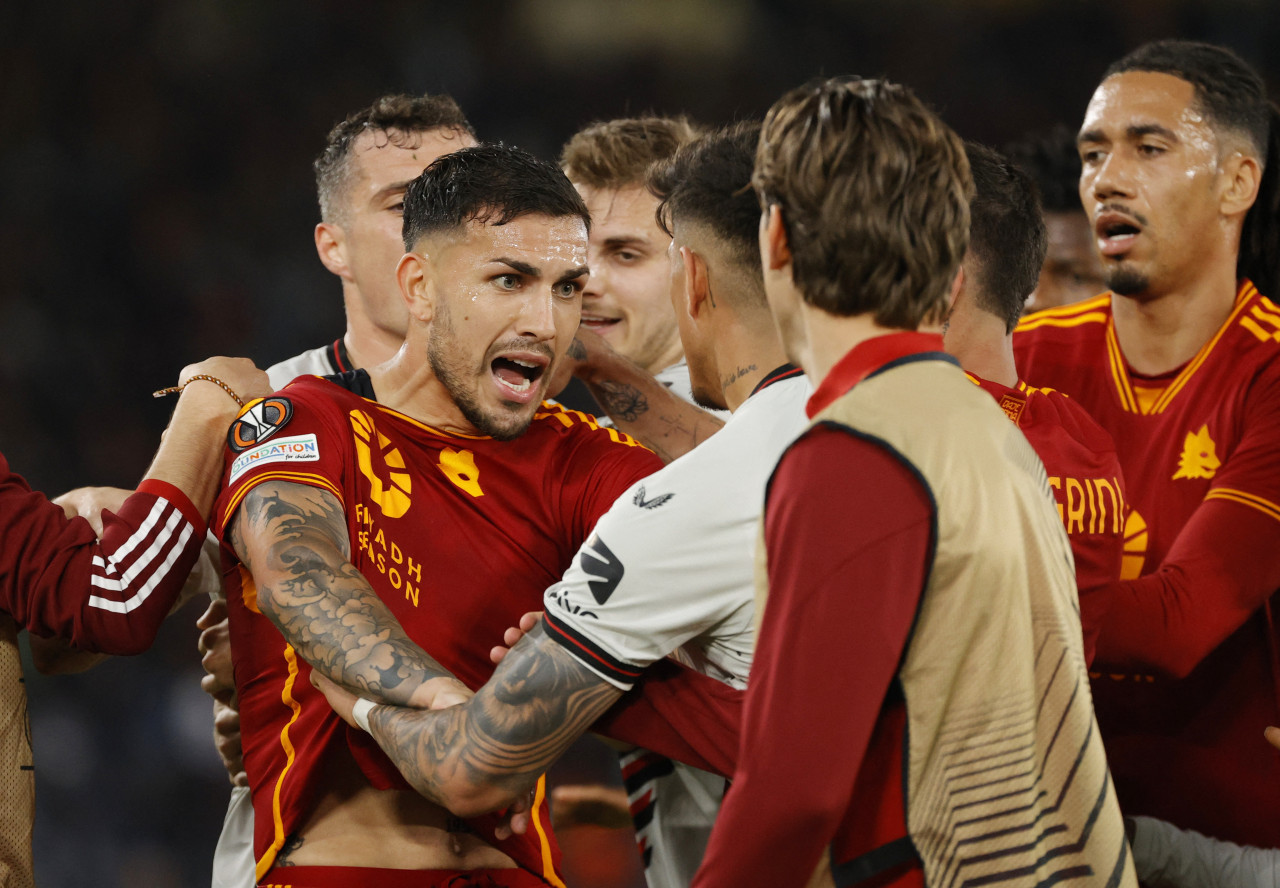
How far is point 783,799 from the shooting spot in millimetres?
1324

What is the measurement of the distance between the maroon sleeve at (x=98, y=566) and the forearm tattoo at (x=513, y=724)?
0.79 m

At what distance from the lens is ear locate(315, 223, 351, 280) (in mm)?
3559

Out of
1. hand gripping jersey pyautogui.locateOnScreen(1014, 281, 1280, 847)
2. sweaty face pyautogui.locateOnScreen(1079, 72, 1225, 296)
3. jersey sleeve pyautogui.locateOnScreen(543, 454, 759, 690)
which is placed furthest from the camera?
sweaty face pyautogui.locateOnScreen(1079, 72, 1225, 296)

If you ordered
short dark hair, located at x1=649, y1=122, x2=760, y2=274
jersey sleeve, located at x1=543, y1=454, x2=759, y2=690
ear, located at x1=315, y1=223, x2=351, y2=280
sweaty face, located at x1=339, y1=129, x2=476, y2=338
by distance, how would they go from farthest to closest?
ear, located at x1=315, y1=223, x2=351, y2=280, sweaty face, located at x1=339, y1=129, x2=476, y2=338, short dark hair, located at x1=649, y1=122, x2=760, y2=274, jersey sleeve, located at x1=543, y1=454, x2=759, y2=690

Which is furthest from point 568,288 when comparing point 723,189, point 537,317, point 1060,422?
point 1060,422

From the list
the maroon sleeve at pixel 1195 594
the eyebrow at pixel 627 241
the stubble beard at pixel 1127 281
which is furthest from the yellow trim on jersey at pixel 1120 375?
the eyebrow at pixel 627 241

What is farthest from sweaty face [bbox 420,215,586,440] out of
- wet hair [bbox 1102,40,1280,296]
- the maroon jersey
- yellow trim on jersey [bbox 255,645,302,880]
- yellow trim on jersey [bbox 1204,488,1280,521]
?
wet hair [bbox 1102,40,1280,296]

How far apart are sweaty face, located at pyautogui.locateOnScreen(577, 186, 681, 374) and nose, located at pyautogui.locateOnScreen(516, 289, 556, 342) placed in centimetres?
170

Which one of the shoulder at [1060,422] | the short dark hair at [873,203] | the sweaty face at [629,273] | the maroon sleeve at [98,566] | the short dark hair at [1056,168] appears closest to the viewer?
the short dark hair at [873,203]

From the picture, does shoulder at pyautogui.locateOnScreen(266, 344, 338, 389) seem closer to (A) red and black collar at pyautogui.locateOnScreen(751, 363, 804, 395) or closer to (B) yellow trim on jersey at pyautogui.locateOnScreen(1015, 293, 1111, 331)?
(A) red and black collar at pyautogui.locateOnScreen(751, 363, 804, 395)

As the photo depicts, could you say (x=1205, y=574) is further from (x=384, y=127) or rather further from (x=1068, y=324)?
(x=384, y=127)

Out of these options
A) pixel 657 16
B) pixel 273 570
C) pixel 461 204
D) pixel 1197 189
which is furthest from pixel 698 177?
pixel 657 16

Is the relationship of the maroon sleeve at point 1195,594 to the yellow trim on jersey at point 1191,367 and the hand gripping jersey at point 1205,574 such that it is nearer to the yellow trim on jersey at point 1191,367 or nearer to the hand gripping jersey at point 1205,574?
the hand gripping jersey at point 1205,574

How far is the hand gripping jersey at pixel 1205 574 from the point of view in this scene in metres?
2.69
